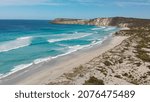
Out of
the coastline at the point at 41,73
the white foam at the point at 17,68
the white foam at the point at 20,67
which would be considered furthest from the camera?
the white foam at the point at 20,67

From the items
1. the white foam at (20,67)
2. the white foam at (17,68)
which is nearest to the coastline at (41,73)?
the white foam at (17,68)

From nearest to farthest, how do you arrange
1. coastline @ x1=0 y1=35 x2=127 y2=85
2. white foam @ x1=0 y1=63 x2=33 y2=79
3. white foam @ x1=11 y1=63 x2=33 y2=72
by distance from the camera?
coastline @ x1=0 y1=35 x2=127 y2=85 < white foam @ x1=0 y1=63 x2=33 y2=79 < white foam @ x1=11 y1=63 x2=33 y2=72

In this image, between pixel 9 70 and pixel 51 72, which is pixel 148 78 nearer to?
pixel 51 72

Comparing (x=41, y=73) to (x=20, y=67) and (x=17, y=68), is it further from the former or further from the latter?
(x=20, y=67)

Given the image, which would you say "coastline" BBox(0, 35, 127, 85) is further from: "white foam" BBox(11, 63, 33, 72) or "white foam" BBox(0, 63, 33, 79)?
"white foam" BBox(11, 63, 33, 72)

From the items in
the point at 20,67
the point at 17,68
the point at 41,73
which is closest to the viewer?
the point at 41,73

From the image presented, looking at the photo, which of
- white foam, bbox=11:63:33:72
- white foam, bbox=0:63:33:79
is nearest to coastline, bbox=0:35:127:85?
white foam, bbox=0:63:33:79

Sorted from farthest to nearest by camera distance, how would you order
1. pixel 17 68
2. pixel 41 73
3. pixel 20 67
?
pixel 20 67
pixel 17 68
pixel 41 73

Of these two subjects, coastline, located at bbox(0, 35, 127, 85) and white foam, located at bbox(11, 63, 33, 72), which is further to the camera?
white foam, located at bbox(11, 63, 33, 72)

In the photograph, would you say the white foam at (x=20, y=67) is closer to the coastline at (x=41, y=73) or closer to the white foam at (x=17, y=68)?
the white foam at (x=17, y=68)

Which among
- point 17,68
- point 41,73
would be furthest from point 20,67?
point 41,73

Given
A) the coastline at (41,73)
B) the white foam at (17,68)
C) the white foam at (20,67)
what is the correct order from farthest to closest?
the white foam at (20,67) → the white foam at (17,68) → the coastline at (41,73)
